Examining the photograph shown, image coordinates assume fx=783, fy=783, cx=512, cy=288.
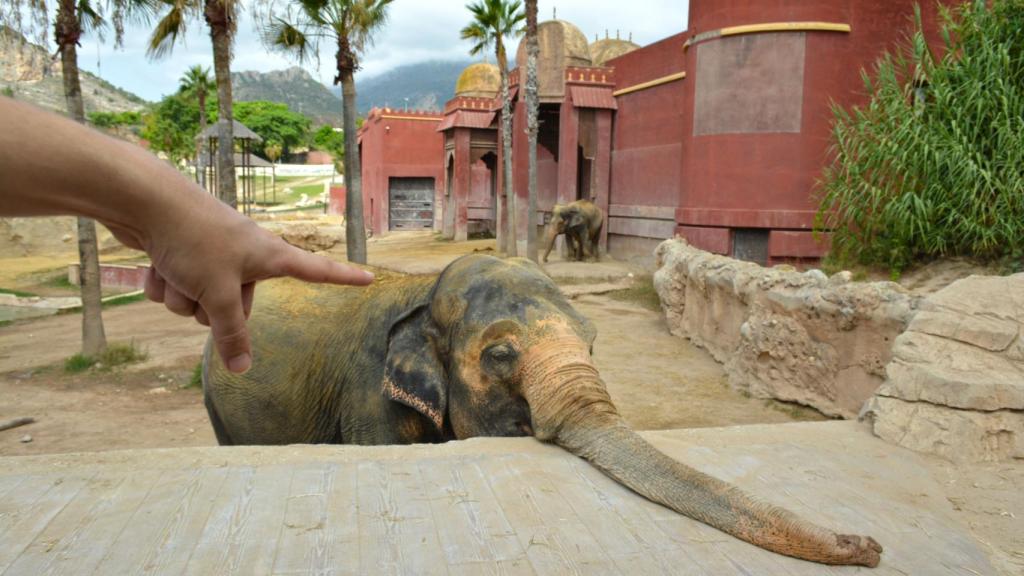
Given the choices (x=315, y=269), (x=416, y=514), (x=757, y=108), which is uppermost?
(x=757, y=108)

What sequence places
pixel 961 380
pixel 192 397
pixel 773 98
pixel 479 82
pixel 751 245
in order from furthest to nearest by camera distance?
pixel 479 82
pixel 751 245
pixel 773 98
pixel 192 397
pixel 961 380

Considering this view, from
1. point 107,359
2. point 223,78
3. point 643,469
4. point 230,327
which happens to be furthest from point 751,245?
point 230,327

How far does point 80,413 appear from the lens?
30.4 feet

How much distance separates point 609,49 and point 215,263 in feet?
100

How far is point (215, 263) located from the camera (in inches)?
48.9

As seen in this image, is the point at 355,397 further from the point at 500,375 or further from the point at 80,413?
the point at 80,413

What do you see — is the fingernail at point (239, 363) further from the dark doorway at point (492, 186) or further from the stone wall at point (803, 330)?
the dark doorway at point (492, 186)

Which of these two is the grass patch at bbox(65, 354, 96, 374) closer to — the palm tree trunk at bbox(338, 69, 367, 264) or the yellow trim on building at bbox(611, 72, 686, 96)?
the palm tree trunk at bbox(338, 69, 367, 264)

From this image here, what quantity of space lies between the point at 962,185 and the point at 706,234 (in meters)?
6.85

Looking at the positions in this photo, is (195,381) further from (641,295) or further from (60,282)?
(60,282)

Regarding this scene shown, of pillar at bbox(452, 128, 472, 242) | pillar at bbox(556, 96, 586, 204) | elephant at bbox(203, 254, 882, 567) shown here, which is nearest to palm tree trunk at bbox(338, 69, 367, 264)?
pillar at bbox(556, 96, 586, 204)

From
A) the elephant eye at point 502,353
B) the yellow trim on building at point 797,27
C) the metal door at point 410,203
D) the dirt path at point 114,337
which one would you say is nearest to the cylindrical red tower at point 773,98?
the yellow trim on building at point 797,27

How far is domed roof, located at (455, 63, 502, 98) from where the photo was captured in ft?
111

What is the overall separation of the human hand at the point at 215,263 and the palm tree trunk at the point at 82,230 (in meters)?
11.3
